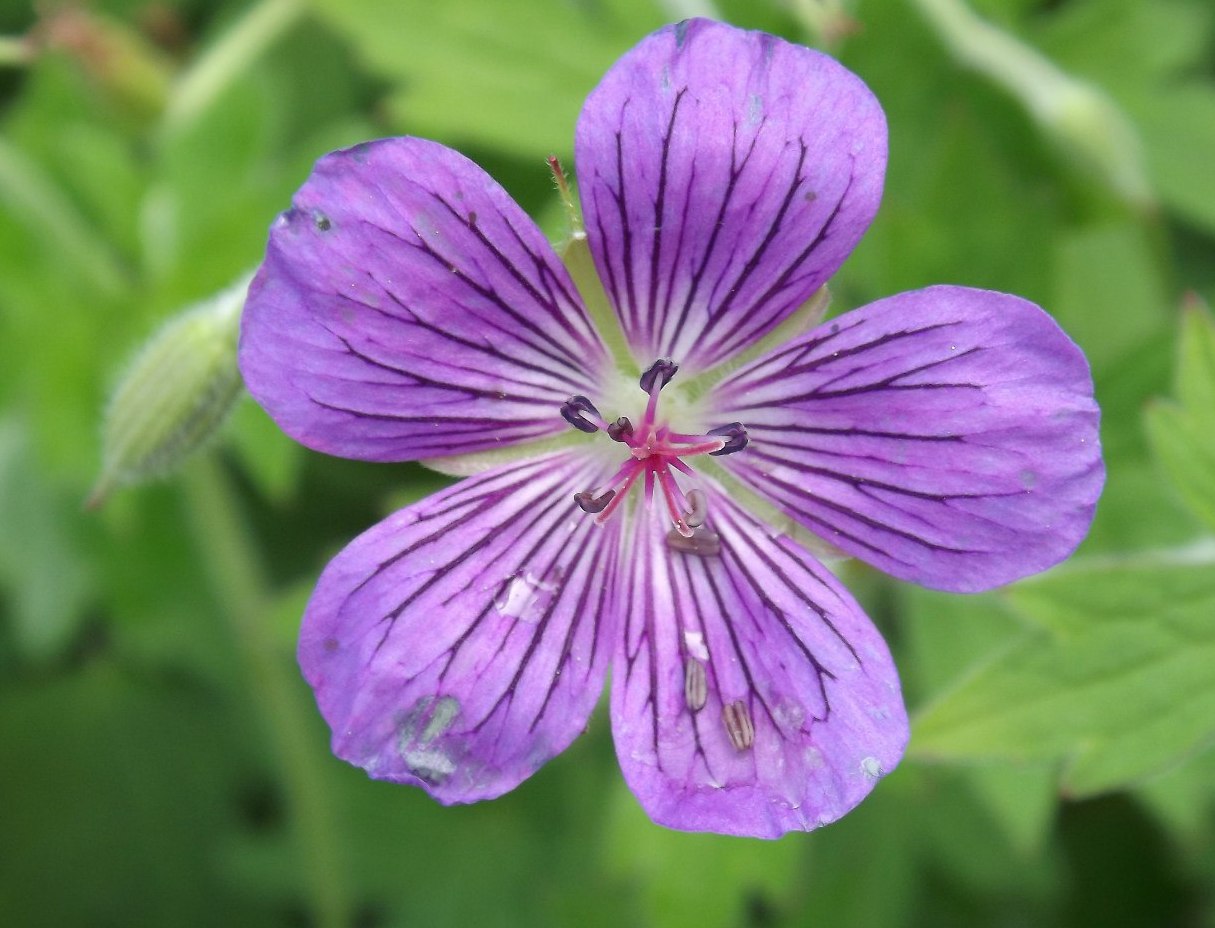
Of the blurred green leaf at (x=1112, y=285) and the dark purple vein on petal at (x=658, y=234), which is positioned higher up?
the dark purple vein on petal at (x=658, y=234)

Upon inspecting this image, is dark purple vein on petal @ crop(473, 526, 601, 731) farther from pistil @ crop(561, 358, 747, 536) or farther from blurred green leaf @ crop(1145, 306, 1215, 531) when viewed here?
blurred green leaf @ crop(1145, 306, 1215, 531)

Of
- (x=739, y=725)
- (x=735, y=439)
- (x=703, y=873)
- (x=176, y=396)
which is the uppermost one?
(x=735, y=439)

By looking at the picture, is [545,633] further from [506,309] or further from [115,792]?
[115,792]

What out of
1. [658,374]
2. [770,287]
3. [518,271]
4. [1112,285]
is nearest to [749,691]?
[658,374]

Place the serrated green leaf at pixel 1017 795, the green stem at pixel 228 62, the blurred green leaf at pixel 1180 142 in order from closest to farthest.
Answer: the serrated green leaf at pixel 1017 795, the green stem at pixel 228 62, the blurred green leaf at pixel 1180 142

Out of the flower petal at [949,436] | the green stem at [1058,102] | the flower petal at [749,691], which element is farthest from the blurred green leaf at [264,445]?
the green stem at [1058,102]

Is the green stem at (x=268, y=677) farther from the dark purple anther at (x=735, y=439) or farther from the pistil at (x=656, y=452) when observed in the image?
the dark purple anther at (x=735, y=439)
